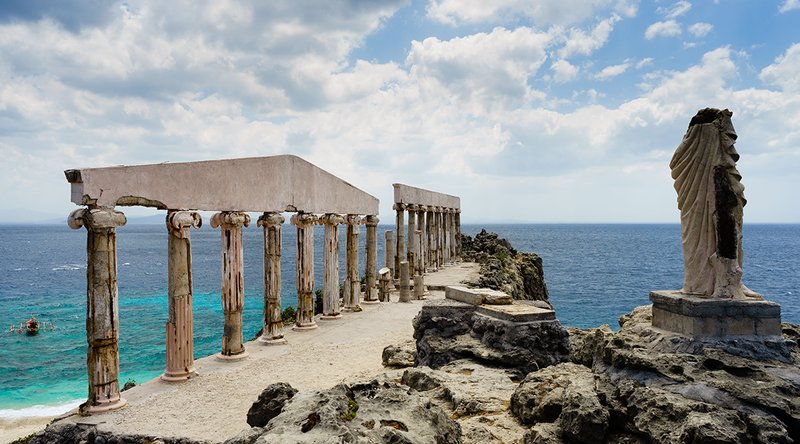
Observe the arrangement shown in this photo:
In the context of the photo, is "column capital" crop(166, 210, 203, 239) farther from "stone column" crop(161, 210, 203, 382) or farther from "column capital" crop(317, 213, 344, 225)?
"column capital" crop(317, 213, 344, 225)

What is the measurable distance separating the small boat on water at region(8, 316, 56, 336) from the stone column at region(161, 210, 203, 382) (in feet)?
96.8

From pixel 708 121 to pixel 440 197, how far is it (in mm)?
28993

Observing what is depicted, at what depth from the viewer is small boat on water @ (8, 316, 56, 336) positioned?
112ft

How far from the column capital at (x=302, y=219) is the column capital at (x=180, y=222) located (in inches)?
196

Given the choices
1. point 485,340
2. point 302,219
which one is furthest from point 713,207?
point 302,219

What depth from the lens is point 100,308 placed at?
9.46 m

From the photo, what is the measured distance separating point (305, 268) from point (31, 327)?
1086 inches

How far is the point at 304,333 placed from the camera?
16.5 meters

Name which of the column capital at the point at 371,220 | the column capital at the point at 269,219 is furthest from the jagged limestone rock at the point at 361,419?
the column capital at the point at 371,220

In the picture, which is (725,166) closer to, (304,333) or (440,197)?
(304,333)

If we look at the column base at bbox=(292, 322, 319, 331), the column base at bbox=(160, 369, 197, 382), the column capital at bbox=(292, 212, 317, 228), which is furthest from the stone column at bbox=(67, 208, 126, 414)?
the column base at bbox=(292, 322, 319, 331)

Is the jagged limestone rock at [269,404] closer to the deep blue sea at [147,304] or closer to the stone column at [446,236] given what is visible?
the deep blue sea at [147,304]

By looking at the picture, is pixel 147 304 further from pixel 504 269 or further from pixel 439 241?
pixel 504 269

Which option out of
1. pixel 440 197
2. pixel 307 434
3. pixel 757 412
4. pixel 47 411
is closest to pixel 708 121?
pixel 757 412
